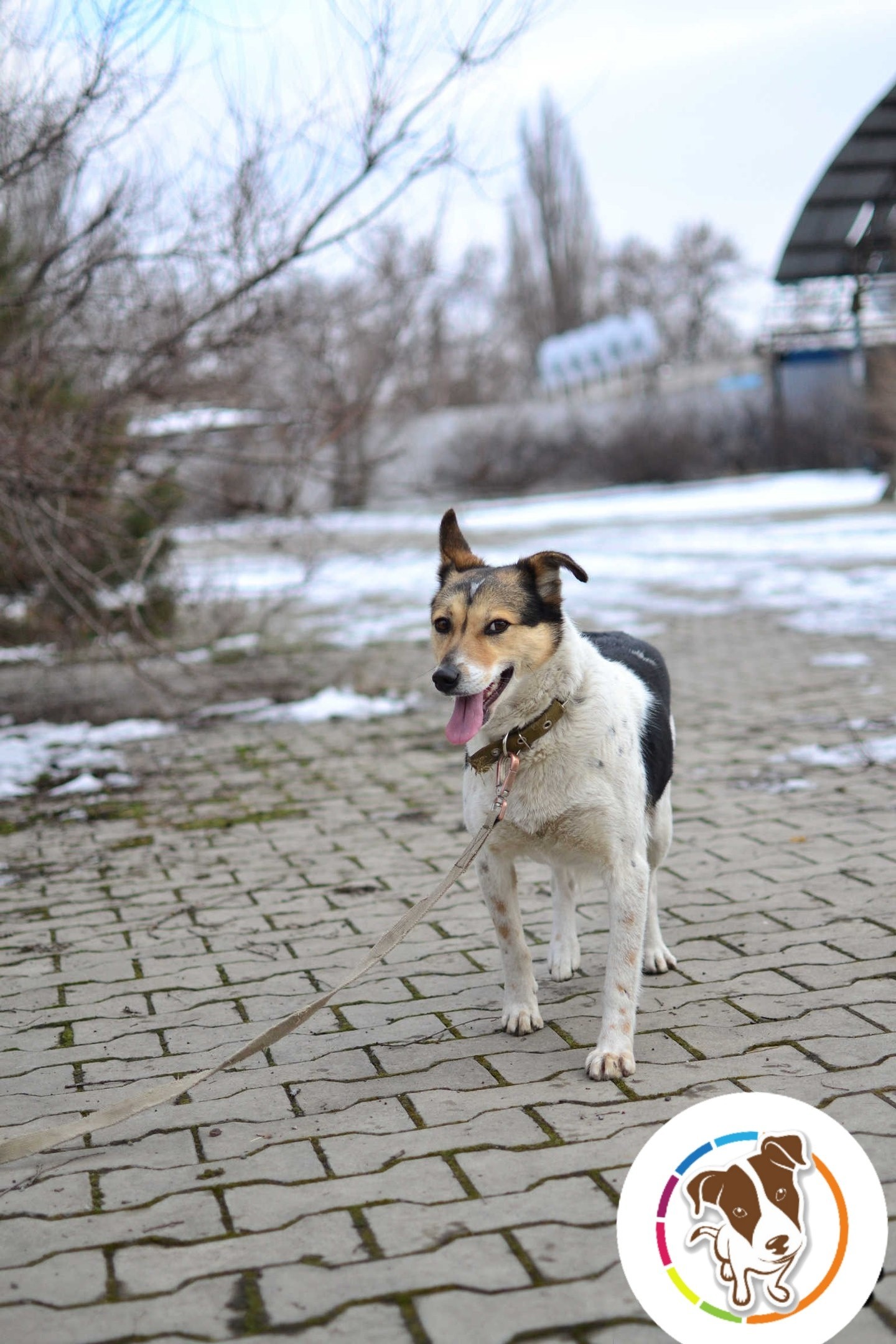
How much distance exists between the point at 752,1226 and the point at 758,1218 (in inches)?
0.9

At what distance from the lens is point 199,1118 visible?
3.64 m

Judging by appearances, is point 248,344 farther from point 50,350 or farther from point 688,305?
point 688,305

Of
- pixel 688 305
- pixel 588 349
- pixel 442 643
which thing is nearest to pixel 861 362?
pixel 588 349

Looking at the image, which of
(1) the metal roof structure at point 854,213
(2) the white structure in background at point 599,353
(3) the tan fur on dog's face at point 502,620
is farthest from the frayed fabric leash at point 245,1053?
(2) the white structure in background at point 599,353

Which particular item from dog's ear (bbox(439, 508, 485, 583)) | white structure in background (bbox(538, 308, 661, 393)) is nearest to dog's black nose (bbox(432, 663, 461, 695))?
dog's ear (bbox(439, 508, 485, 583))

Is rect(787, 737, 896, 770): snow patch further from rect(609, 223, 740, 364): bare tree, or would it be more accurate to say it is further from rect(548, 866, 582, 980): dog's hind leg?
rect(609, 223, 740, 364): bare tree

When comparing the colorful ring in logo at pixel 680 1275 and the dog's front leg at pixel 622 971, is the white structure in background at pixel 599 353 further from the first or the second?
the colorful ring in logo at pixel 680 1275

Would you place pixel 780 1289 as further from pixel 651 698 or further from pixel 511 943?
pixel 651 698

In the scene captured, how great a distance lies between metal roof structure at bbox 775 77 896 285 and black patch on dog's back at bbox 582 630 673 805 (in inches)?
1052

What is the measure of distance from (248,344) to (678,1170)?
25.3 feet

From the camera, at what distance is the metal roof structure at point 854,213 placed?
28.5m

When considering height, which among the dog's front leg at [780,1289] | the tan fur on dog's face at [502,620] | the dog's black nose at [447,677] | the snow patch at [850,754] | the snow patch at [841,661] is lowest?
the snow patch at [841,661]

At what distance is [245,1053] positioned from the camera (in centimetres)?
336

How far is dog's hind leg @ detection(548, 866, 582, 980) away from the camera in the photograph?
459 cm
